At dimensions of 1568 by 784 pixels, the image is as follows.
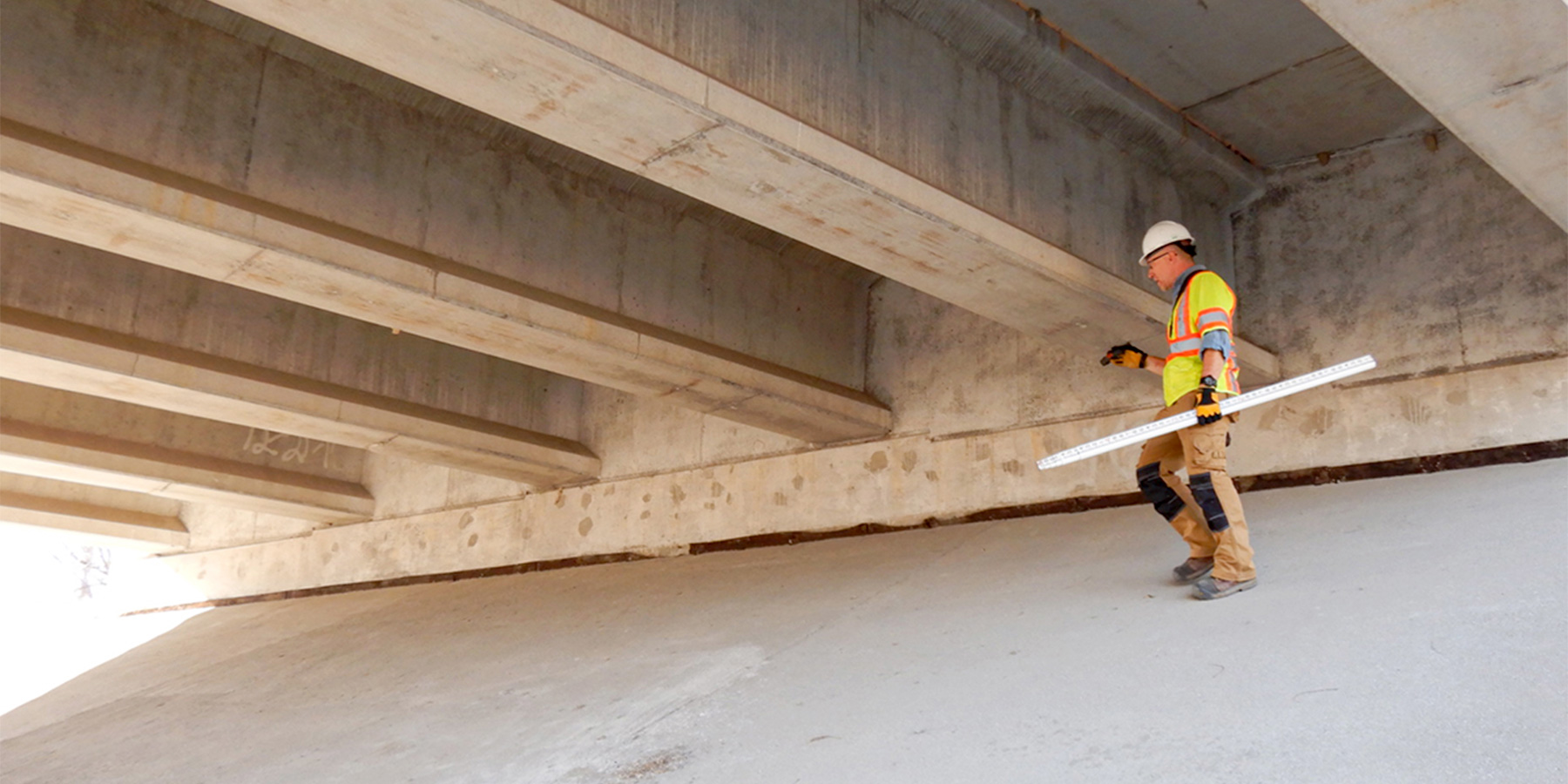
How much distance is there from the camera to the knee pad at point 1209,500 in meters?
5.98

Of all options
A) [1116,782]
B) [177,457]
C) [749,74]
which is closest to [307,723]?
[749,74]

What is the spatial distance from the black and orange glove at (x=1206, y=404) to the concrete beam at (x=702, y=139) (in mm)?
1664

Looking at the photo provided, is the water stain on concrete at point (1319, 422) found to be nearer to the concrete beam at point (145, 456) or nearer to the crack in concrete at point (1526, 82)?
the crack in concrete at point (1526, 82)

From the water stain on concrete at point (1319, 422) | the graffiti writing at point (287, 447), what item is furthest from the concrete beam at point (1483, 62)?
the graffiti writing at point (287, 447)

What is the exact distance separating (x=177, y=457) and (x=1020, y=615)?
11.8m

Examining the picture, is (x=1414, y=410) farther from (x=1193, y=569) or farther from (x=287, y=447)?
(x=287, y=447)

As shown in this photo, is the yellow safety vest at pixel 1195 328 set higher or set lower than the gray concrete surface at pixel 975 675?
higher

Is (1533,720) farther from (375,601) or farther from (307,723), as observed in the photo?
(375,601)

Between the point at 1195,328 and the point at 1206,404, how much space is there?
548mm

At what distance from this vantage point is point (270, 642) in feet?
41.3

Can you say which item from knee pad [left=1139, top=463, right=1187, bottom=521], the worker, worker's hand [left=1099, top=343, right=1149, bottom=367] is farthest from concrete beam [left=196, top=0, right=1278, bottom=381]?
knee pad [left=1139, top=463, right=1187, bottom=521]

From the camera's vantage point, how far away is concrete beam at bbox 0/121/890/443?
259 inches

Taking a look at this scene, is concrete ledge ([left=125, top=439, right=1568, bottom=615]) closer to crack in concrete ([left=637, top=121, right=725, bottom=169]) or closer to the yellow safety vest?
the yellow safety vest

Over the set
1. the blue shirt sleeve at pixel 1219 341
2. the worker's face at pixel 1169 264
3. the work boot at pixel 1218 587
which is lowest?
the work boot at pixel 1218 587
